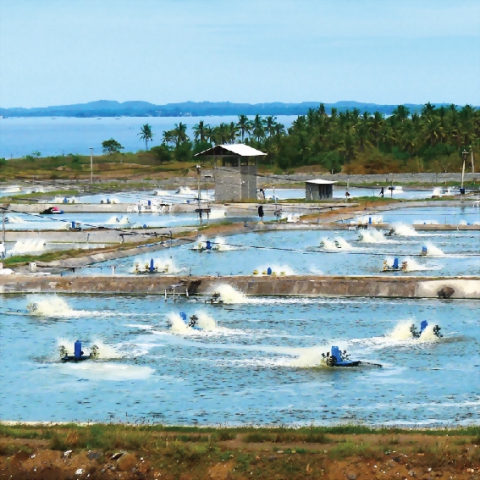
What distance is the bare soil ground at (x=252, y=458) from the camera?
24.5 m

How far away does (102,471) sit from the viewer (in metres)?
25.2

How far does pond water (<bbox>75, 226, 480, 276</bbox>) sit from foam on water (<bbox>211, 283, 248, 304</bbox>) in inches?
245

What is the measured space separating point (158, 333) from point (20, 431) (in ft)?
63.0

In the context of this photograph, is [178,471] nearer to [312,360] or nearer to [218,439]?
[218,439]

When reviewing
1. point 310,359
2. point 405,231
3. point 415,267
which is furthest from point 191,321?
point 405,231

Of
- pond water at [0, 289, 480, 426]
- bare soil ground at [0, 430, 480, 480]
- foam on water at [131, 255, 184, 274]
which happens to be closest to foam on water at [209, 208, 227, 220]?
foam on water at [131, 255, 184, 274]

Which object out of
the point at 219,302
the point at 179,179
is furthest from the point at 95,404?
the point at 179,179

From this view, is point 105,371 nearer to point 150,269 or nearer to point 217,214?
point 150,269

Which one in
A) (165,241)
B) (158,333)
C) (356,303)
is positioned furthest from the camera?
(165,241)

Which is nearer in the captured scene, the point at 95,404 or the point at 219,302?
the point at 95,404

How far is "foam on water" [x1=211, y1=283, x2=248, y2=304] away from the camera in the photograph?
184ft

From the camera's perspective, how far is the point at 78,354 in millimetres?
42062

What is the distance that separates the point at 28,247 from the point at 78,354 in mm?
37780

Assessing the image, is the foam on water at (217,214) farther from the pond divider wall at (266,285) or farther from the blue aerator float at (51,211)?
the pond divider wall at (266,285)
